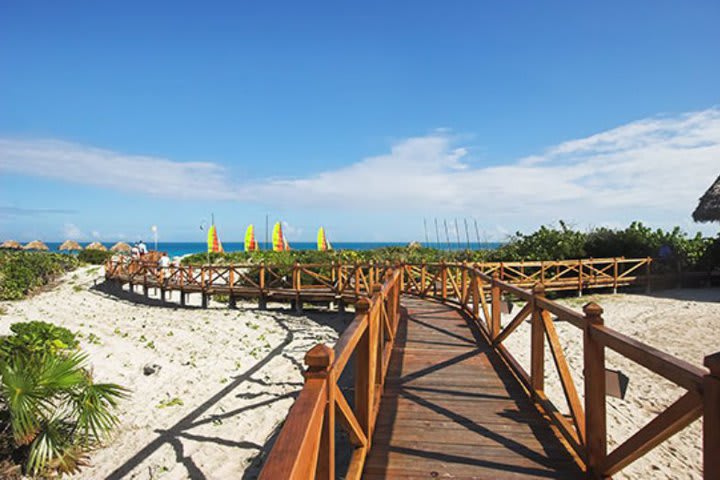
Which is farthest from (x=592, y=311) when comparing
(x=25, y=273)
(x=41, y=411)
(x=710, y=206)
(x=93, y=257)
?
(x=93, y=257)

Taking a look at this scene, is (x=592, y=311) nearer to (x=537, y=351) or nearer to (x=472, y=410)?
(x=537, y=351)

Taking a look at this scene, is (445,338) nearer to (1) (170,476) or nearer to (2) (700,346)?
(1) (170,476)

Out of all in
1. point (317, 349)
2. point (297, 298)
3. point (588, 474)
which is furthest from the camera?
point (297, 298)

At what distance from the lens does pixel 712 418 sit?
62.9 inches

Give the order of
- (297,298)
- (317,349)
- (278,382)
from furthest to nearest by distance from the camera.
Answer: (297,298)
(278,382)
(317,349)

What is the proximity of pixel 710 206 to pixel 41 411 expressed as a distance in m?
18.3

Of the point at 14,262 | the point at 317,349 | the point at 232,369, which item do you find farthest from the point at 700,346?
the point at 14,262

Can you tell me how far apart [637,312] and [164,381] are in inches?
487

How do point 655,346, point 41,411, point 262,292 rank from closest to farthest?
point 41,411 < point 655,346 < point 262,292

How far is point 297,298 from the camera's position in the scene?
14453mm

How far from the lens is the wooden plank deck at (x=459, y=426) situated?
2.78 m

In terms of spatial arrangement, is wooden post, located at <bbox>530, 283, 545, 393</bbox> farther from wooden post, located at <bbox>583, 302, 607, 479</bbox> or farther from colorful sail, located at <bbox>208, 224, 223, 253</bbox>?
colorful sail, located at <bbox>208, 224, 223, 253</bbox>

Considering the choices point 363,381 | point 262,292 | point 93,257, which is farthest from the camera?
point 93,257

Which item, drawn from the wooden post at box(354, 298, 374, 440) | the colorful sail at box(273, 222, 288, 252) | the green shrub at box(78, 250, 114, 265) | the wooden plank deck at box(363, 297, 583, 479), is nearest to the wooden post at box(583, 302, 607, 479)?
the wooden plank deck at box(363, 297, 583, 479)
